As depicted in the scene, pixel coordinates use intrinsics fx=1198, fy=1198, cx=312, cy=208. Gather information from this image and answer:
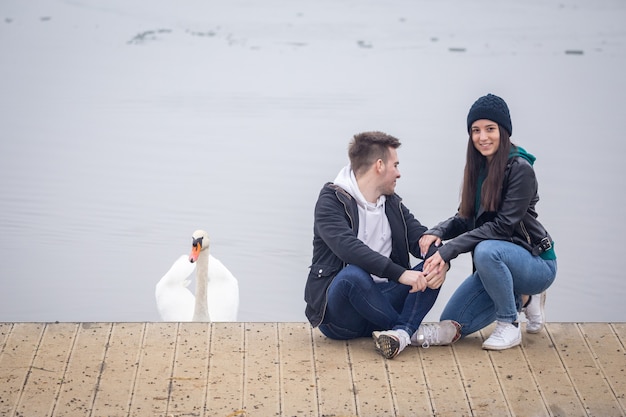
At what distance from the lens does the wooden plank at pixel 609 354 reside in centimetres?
540

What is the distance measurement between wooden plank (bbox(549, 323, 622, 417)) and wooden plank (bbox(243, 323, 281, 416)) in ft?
4.46

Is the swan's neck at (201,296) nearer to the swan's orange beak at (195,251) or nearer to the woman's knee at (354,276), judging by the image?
the swan's orange beak at (195,251)

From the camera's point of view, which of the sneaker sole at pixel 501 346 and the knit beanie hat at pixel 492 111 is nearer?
the knit beanie hat at pixel 492 111

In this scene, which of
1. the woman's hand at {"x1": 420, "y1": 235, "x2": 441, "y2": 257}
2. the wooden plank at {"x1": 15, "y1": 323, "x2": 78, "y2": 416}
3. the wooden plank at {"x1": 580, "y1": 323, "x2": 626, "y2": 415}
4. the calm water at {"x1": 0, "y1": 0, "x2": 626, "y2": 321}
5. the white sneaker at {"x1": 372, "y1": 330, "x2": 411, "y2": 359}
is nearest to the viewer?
the wooden plank at {"x1": 15, "y1": 323, "x2": 78, "y2": 416}

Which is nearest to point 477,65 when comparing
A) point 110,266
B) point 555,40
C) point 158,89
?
point 555,40

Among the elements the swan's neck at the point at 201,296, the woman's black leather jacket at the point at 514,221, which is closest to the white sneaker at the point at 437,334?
the woman's black leather jacket at the point at 514,221

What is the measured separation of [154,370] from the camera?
545 cm

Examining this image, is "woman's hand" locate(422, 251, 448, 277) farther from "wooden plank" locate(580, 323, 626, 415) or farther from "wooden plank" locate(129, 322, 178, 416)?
"wooden plank" locate(129, 322, 178, 416)

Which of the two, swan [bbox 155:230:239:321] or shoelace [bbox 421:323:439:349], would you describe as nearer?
shoelace [bbox 421:323:439:349]

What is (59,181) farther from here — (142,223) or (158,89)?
(158,89)

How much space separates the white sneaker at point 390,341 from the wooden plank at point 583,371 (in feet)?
2.50

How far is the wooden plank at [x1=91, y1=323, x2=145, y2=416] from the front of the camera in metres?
5.14

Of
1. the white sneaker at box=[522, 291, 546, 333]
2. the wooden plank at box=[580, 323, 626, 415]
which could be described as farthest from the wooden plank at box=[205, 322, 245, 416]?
the wooden plank at box=[580, 323, 626, 415]

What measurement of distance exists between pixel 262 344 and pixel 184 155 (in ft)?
25.3
